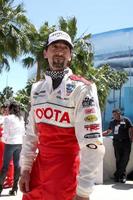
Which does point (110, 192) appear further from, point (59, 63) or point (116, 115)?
point (59, 63)

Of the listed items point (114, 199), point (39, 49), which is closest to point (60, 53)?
point (114, 199)

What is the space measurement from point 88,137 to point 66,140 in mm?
168

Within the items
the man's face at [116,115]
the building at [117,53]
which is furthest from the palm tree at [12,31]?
the building at [117,53]

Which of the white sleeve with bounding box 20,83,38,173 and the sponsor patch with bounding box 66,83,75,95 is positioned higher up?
the sponsor patch with bounding box 66,83,75,95

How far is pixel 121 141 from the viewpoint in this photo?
8883 mm

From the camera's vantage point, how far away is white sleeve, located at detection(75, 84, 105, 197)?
7.20 feet

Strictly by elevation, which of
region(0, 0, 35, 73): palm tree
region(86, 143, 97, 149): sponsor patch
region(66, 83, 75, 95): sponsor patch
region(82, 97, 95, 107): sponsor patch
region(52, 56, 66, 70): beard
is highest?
region(0, 0, 35, 73): palm tree

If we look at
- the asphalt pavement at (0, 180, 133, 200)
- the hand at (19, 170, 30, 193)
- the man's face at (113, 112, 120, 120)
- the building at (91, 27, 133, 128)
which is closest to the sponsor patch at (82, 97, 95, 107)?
the hand at (19, 170, 30, 193)

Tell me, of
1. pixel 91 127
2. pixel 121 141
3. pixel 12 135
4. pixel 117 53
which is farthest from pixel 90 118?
pixel 117 53

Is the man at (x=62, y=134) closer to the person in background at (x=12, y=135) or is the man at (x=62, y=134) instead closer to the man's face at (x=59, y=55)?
the man's face at (x=59, y=55)

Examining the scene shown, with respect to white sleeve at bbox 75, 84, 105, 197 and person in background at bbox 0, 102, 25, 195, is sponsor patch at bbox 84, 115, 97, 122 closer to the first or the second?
white sleeve at bbox 75, 84, 105, 197

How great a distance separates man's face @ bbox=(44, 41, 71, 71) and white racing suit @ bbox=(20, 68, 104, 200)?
0.05 meters

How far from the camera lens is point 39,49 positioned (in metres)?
24.3

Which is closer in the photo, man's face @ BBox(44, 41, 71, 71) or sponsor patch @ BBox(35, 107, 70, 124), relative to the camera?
sponsor patch @ BBox(35, 107, 70, 124)
